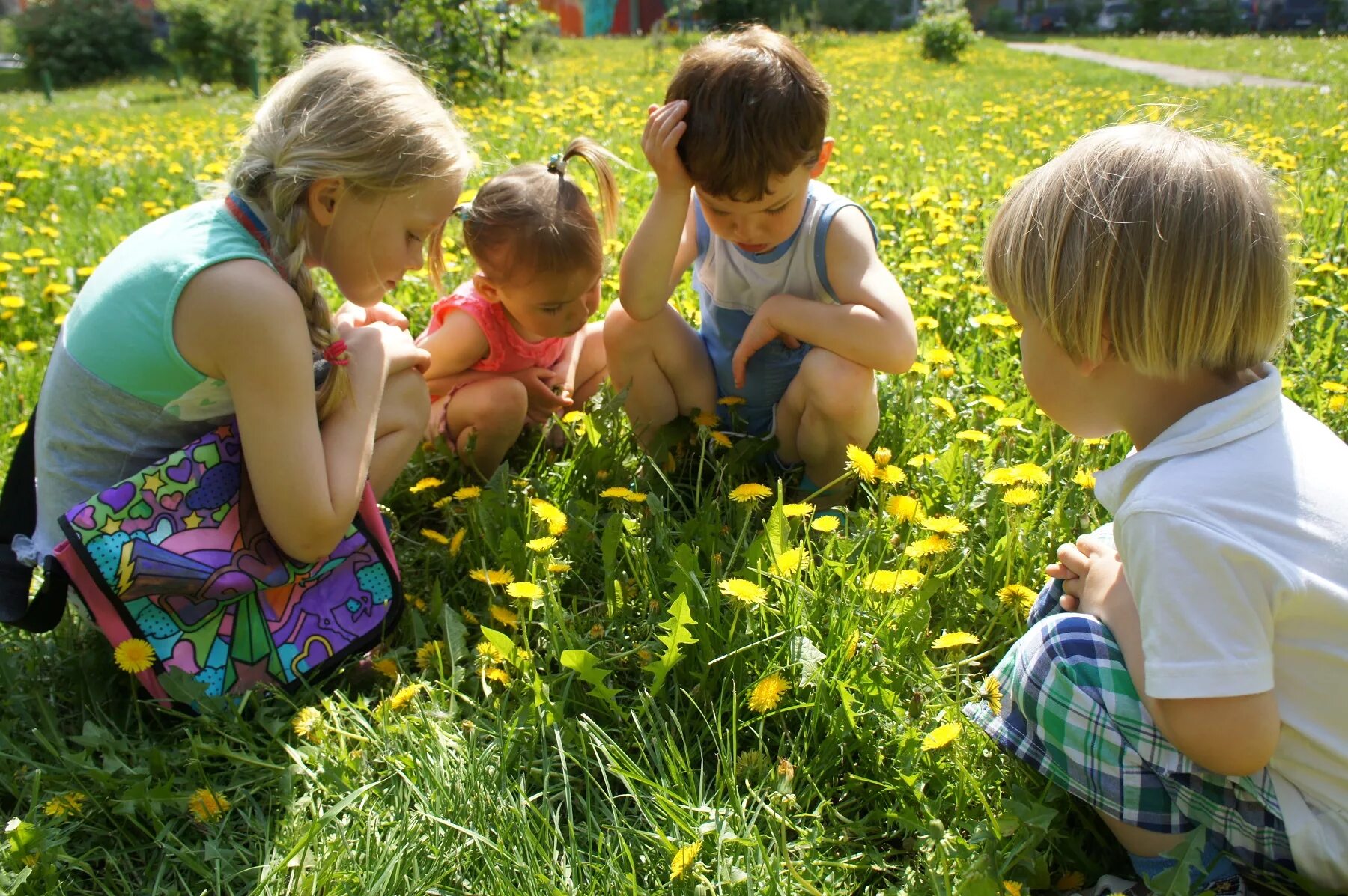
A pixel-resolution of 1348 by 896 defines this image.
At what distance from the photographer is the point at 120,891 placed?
1.47m

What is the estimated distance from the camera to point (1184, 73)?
12.0 meters

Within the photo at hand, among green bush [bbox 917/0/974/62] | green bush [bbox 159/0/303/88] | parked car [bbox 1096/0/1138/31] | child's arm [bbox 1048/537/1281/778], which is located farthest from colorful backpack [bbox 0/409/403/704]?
parked car [bbox 1096/0/1138/31]

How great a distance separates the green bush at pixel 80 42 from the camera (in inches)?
833

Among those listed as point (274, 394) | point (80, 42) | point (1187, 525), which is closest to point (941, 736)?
point (1187, 525)

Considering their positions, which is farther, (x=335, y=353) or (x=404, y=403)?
(x=404, y=403)

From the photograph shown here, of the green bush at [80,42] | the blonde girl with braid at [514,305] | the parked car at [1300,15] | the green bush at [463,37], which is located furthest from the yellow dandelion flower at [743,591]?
the parked car at [1300,15]

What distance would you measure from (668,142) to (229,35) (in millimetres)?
16397

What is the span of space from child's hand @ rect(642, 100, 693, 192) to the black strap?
124 cm

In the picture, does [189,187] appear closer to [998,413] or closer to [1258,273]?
[998,413]

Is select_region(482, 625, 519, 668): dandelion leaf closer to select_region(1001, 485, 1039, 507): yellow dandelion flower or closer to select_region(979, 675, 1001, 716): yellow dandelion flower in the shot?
select_region(979, 675, 1001, 716): yellow dandelion flower

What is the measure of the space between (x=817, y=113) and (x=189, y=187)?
160 inches

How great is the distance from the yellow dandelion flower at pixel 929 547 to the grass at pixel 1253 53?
8533 mm

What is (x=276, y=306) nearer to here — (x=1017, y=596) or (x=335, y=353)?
(x=335, y=353)

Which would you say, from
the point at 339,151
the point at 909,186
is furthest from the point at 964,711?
the point at 909,186
